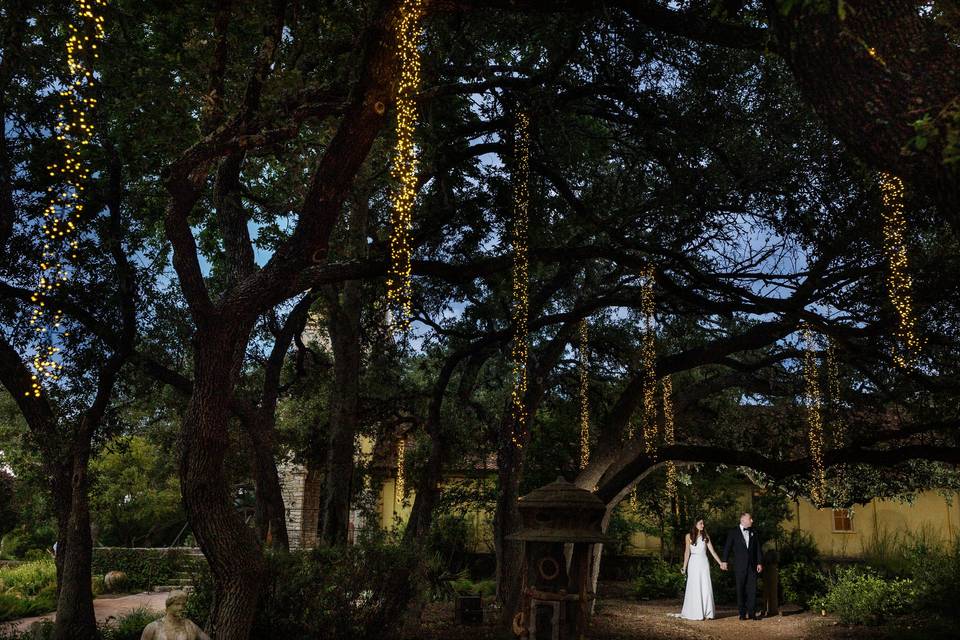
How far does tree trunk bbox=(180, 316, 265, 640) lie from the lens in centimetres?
789

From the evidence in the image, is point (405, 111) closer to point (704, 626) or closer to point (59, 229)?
point (59, 229)

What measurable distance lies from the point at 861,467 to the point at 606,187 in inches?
322

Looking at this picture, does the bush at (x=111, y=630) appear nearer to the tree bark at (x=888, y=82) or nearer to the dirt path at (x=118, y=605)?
the dirt path at (x=118, y=605)

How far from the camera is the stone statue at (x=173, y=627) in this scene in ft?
22.4

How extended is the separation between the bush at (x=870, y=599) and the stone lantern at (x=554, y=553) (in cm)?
734

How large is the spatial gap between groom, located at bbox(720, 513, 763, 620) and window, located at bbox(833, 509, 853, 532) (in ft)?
42.0

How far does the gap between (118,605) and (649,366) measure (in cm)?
1298

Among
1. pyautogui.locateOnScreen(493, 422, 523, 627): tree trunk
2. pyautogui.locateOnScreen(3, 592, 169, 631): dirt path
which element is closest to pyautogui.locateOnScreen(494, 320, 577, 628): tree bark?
pyautogui.locateOnScreen(493, 422, 523, 627): tree trunk

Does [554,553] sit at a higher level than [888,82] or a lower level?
lower

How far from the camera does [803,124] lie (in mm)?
10641

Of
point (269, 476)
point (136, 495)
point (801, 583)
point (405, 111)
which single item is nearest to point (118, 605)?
point (269, 476)

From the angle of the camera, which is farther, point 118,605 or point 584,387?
point 118,605

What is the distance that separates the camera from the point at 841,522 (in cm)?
2706

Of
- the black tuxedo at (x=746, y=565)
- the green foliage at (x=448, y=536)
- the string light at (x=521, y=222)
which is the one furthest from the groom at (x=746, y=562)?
the green foliage at (x=448, y=536)
